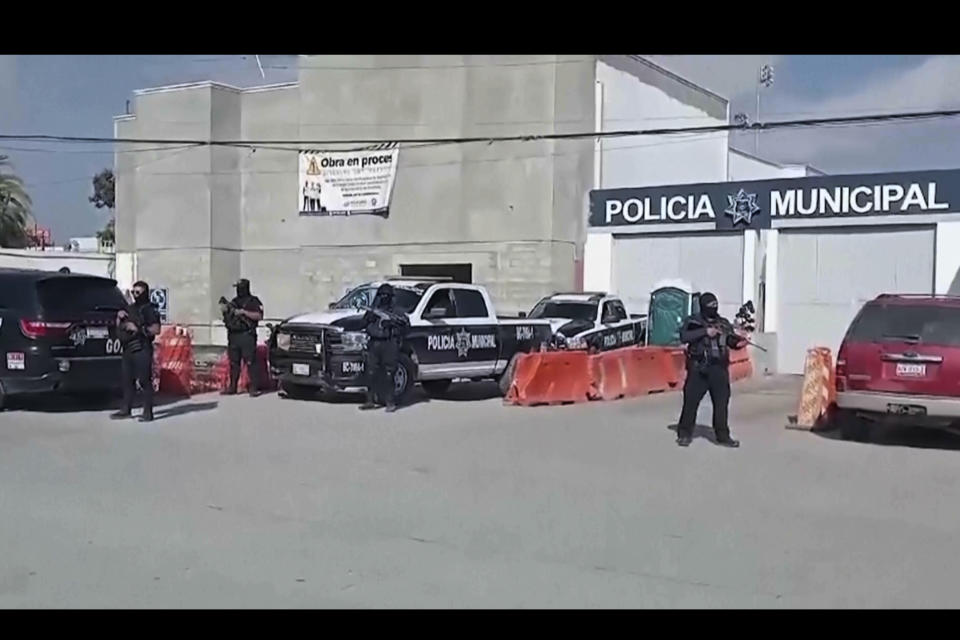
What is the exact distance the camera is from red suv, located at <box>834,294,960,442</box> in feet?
40.5

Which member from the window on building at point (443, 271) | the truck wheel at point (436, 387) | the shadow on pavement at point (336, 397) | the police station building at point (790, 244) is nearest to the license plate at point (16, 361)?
the shadow on pavement at point (336, 397)

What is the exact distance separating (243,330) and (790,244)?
47.6 feet

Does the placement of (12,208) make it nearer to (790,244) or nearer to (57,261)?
(57,261)

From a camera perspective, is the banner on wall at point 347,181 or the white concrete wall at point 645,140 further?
the banner on wall at point 347,181

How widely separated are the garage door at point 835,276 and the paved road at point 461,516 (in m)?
11.6

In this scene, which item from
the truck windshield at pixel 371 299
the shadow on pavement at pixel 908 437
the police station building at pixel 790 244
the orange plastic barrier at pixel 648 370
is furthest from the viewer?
the police station building at pixel 790 244

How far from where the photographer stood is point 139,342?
13.8 m

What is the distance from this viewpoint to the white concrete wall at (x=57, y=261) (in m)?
40.8

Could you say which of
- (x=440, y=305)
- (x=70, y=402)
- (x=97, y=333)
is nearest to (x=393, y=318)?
(x=440, y=305)

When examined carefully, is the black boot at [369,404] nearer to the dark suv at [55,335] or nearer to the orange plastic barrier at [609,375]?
the dark suv at [55,335]

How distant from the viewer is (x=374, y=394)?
16.1 meters
